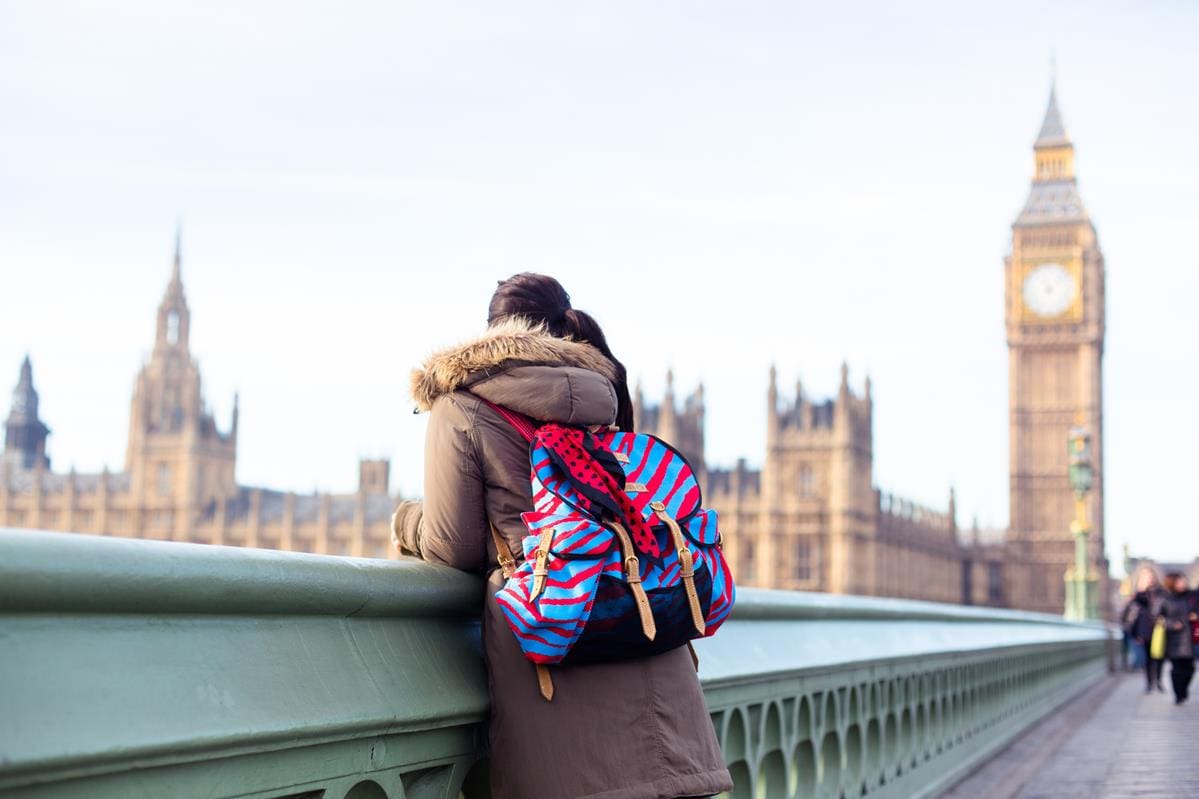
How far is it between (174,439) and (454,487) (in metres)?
74.2

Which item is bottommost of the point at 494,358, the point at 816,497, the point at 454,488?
the point at 454,488

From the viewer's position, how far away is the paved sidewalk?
6.06 meters

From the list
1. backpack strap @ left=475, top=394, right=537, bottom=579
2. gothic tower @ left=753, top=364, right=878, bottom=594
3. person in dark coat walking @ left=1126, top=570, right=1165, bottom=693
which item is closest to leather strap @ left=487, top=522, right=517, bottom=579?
backpack strap @ left=475, top=394, right=537, bottom=579

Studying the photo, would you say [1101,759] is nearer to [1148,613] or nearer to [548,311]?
[548,311]

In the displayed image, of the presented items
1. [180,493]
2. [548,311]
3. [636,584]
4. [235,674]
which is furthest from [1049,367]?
[235,674]

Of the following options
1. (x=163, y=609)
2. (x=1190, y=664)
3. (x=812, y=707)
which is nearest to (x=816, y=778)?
(x=812, y=707)

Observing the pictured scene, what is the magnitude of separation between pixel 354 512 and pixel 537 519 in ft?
212

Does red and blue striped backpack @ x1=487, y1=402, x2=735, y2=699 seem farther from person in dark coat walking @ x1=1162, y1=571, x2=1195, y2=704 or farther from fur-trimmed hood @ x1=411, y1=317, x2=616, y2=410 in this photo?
person in dark coat walking @ x1=1162, y1=571, x2=1195, y2=704

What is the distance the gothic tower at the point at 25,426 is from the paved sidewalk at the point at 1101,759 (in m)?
83.3

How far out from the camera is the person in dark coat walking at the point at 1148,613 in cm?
1277

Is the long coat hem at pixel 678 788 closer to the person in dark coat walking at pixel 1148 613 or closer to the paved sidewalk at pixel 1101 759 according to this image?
the paved sidewalk at pixel 1101 759

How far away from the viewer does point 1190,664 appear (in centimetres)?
1149

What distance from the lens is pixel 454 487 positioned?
245 centimetres

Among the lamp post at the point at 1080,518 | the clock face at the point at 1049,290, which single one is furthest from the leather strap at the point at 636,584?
the clock face at the point at 1049,290
